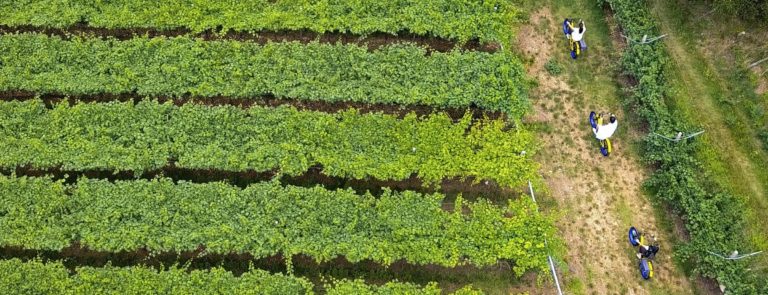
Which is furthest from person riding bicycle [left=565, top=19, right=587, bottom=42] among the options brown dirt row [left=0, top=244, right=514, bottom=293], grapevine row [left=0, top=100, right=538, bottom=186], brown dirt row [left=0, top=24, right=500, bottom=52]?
brown dirt row [left=0, top=244, right=514, bottom=293]

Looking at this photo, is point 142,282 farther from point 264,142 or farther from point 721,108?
point 721,108

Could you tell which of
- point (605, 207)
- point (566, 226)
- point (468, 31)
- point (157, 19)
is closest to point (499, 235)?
point (566, 226)

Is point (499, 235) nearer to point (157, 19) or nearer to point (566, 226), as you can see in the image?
point (566, 226)

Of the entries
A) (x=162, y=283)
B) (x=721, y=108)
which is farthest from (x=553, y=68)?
(x=162, y=283)

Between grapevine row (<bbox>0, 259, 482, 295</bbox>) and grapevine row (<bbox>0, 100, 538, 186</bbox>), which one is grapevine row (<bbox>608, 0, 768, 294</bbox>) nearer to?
grapevine row (<bbox>0, 100, 538, 186</bbox>)

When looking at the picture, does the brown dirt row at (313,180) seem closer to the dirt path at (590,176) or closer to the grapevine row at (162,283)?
the dirt path at (590,176)

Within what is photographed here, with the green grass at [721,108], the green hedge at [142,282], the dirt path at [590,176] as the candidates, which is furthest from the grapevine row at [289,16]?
the green hedge at [142,282]
